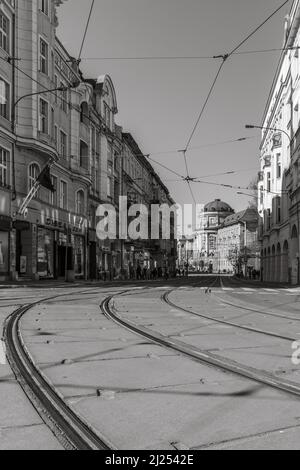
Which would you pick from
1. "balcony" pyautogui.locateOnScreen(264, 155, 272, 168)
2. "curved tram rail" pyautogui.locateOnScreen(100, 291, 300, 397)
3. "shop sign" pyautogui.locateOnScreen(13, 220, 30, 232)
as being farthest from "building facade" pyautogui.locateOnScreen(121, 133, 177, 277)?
"curved tram rail" pyautogui.locateOnScreen(100, 291, 300, 397)

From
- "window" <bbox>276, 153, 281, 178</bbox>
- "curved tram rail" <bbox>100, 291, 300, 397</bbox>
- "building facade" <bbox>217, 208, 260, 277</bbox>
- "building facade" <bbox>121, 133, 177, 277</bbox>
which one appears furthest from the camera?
"building facade" <bbox>217, 208, 260, 277</bbox>

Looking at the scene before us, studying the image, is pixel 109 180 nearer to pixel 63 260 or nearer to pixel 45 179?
pixel 63 260

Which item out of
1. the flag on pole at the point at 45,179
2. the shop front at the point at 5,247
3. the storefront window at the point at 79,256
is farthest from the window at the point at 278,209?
the shop front at the point at 5,247

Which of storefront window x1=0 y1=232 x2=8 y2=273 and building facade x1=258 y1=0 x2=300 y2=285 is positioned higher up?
building facade x1=258 y1=0 x2=300 y2=285

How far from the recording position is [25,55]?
31.0 metres

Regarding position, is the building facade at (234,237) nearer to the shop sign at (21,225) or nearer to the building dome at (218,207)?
the building dome at (218,207)

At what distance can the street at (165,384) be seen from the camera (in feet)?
12.3

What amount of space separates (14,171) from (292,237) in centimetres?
2254

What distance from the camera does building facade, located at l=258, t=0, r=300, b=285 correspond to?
39500 millimetres

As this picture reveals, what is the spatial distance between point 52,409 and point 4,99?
2750 cm

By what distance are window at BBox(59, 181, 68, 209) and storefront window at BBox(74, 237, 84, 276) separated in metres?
3.31

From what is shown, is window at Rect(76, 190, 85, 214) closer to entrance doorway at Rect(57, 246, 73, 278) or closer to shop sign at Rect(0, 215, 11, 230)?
entrance doorway at Rect(57, 246, 73, 278)

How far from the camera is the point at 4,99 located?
96.4 feet
